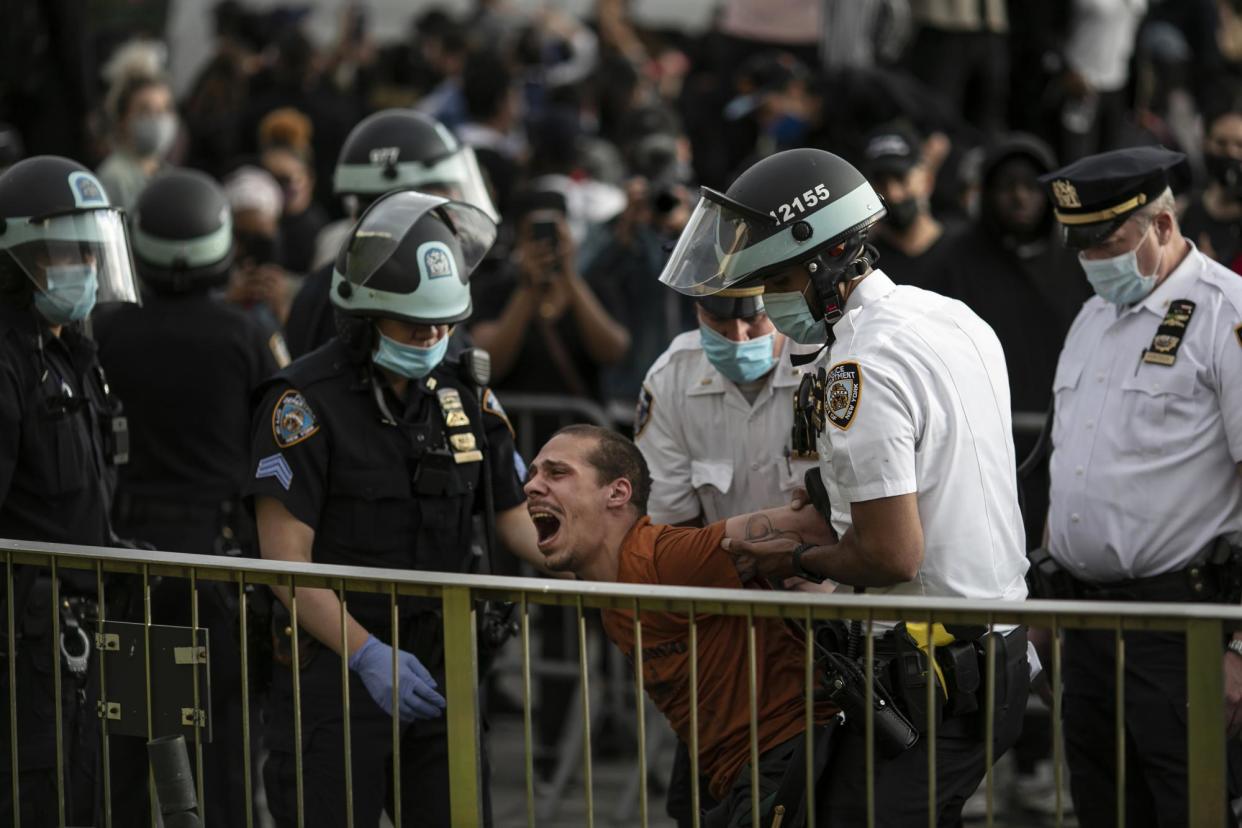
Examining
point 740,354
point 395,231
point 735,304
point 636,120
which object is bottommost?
point 740,354

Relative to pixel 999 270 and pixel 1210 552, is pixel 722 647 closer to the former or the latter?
pixel 1210 552

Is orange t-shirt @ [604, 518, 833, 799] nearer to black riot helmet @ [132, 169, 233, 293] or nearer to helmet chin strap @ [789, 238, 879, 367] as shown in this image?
helmet chin strap @ [789, 238, 879, 367]

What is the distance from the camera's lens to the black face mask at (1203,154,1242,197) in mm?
6824

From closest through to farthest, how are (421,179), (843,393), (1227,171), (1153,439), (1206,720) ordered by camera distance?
(1206,720), (843,393), (1153,439), (421,179), (1227,171)

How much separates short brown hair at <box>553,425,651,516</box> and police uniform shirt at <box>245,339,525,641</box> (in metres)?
0.50

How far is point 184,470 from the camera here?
644cm

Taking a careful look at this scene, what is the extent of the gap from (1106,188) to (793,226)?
1.27 m

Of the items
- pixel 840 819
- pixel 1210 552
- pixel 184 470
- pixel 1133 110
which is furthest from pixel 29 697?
pixel 1133 110

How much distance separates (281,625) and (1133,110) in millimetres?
8418

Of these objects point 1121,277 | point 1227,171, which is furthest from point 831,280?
point 1227,171

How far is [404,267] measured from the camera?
15.9ft

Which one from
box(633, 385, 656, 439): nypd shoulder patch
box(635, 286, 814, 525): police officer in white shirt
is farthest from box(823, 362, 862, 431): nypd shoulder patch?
box(633, 385, 656, 439): nypd shoulder patch

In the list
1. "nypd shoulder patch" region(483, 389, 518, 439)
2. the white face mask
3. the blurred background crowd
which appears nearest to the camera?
"nypd shoulder patch" region(483, 389, 518, 439)

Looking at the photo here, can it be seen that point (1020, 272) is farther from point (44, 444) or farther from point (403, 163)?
point (44, 444)
